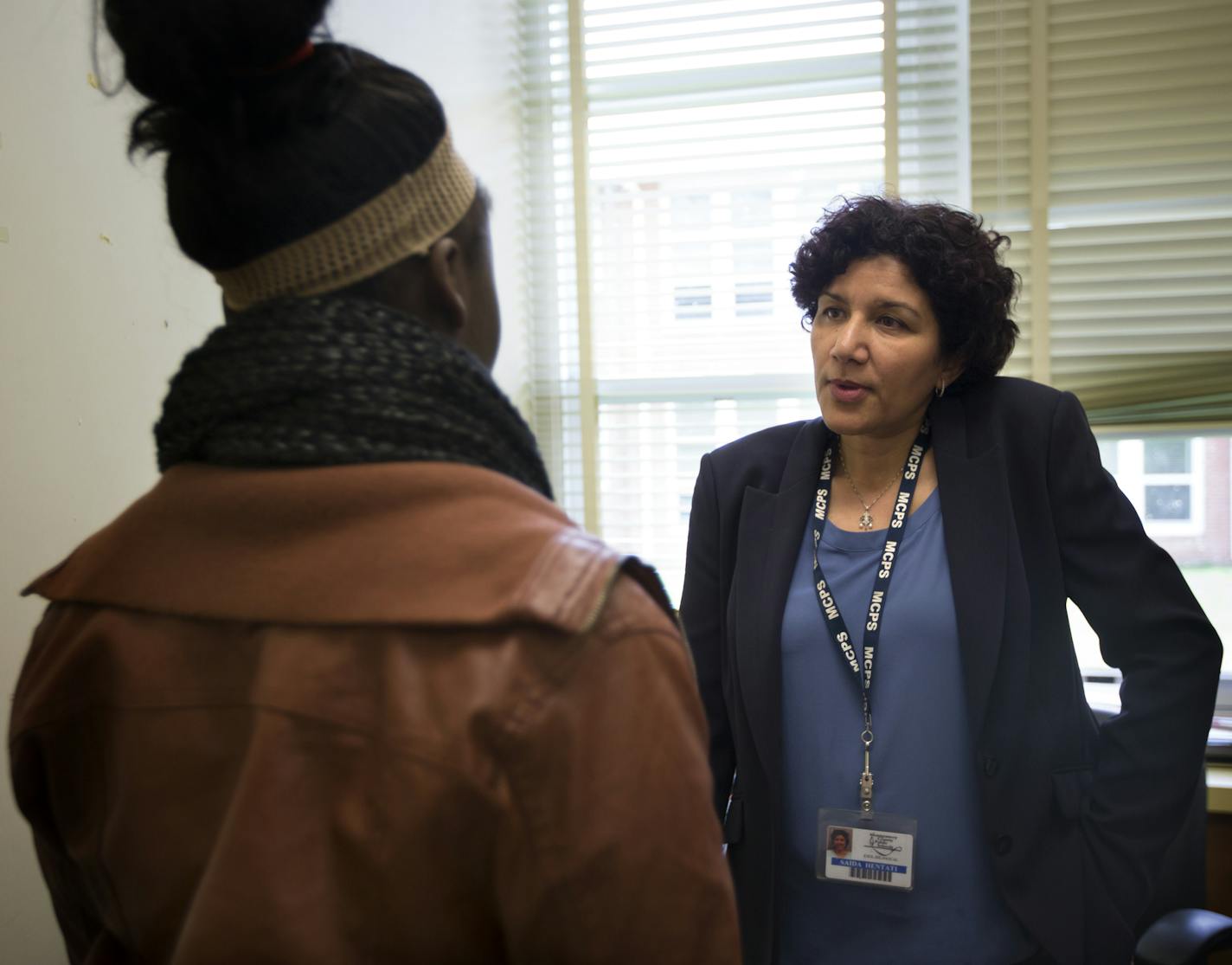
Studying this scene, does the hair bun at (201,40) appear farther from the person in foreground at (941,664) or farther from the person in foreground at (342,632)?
the person in foreground at (941,664)

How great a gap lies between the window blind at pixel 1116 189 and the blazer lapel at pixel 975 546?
49.5 inches

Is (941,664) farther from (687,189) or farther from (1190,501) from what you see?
(687,189)

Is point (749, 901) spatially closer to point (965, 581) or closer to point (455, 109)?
point (965, 581)

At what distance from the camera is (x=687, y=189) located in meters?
2.88

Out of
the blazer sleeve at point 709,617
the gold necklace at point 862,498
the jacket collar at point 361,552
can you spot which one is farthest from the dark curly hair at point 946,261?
the jacket collar at point 361,552

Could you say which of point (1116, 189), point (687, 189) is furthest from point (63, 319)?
point (1116, 189)

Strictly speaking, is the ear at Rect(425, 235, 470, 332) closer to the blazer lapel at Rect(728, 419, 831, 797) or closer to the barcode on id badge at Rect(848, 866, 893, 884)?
the blazer lapel at Rect(728, 419, 831, 797)

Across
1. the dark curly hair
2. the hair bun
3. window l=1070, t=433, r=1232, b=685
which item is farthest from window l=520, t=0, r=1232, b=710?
the hair bun

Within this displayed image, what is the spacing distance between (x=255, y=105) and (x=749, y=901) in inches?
53.0

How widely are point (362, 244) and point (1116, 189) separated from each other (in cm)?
253

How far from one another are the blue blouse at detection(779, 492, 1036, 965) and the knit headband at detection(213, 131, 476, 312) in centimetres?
102

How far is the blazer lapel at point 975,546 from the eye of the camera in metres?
1.41

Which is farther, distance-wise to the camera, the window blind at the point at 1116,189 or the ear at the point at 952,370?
the window blind at the point at 1116,189

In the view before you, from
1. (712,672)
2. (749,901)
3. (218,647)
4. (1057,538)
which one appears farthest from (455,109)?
(218,647)
